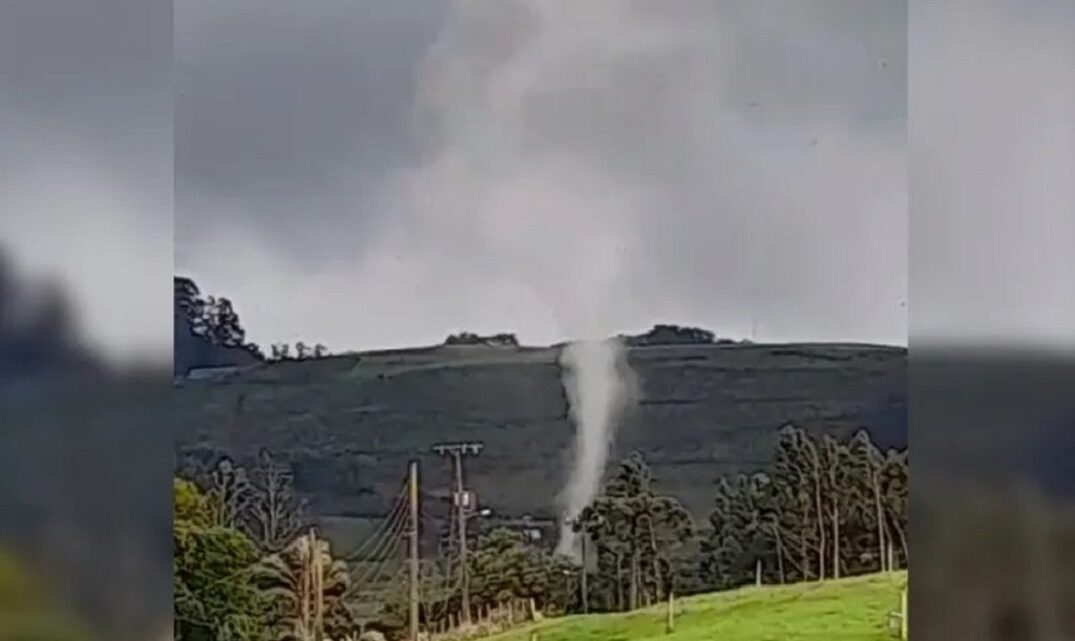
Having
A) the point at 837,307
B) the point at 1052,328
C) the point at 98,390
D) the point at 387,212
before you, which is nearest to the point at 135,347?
the point at 98,390

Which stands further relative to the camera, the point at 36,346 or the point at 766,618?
the point at 766,618

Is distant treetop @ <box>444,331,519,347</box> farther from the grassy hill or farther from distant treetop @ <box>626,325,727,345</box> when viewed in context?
distant treetop @ <box>626,325,727,345</box>

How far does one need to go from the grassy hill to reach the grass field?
163 mm

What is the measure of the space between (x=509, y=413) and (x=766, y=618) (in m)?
0.52

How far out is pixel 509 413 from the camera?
1.93 m

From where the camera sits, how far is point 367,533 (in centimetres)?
191

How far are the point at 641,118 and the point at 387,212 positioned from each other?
0.41m

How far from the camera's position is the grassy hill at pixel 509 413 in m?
1.91

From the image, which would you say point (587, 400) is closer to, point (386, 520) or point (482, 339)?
point (482, 339)

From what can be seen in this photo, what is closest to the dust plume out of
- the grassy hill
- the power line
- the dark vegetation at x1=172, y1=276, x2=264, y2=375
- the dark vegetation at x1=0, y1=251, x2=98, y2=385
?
the grassy hill

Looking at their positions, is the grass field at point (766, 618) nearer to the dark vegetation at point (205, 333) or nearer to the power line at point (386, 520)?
the power line at point (386, 520)

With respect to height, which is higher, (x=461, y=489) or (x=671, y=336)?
(x=671, y=336)

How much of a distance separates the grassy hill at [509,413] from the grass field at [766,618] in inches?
6.4

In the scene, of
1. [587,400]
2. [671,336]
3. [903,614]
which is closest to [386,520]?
[587,400]
